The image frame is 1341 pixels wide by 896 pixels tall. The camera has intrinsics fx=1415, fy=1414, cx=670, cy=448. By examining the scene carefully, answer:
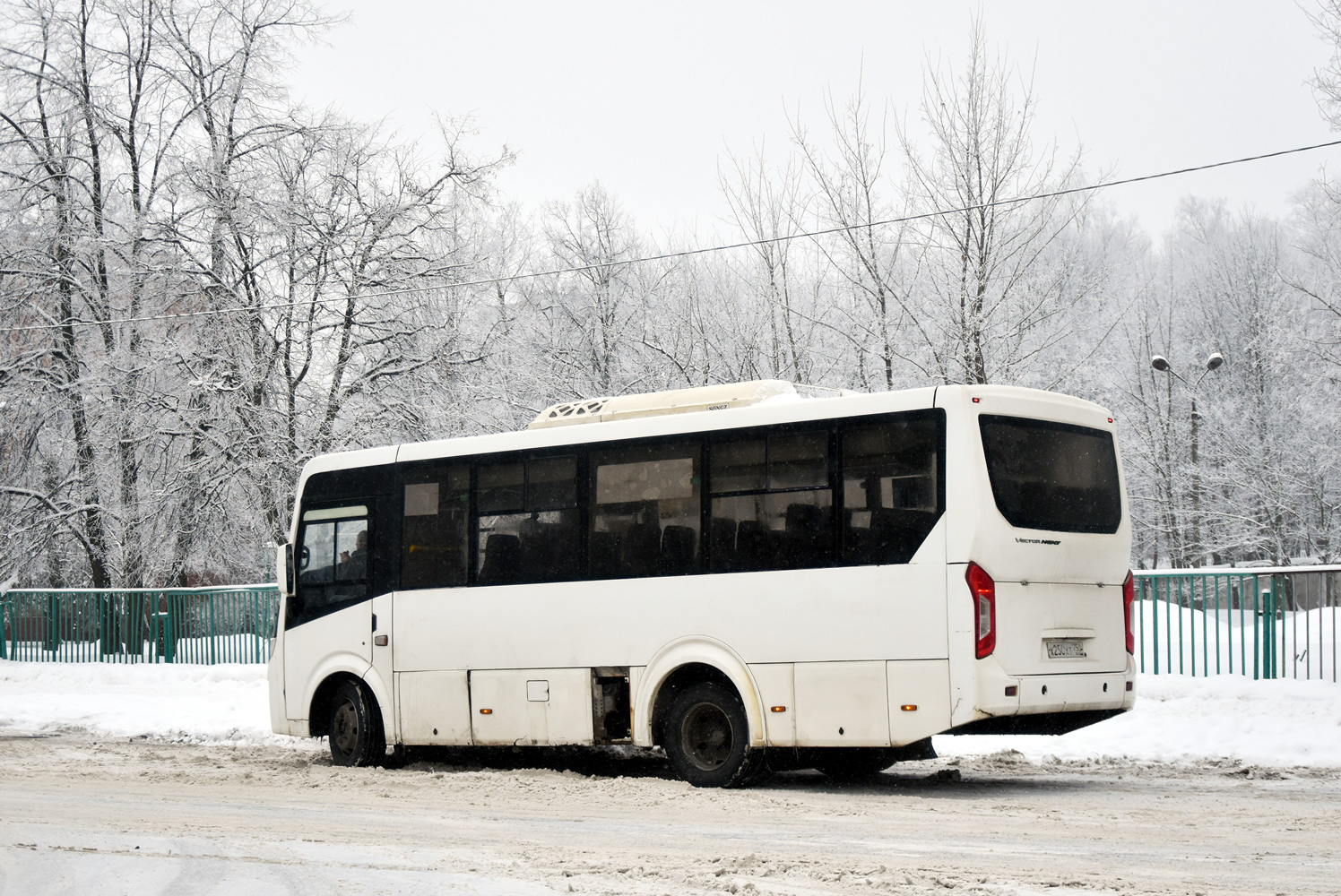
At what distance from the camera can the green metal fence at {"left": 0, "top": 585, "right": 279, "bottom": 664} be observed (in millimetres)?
23469

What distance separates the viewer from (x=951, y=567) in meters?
9.84

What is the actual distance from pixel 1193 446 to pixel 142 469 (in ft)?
106

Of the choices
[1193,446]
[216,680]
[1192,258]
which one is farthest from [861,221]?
[1192,258]

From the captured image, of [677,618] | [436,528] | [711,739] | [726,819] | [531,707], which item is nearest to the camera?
[726,819]

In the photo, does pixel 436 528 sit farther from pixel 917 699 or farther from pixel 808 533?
pixel 917 699

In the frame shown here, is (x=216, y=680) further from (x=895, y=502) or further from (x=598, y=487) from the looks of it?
(x=895, y=502)

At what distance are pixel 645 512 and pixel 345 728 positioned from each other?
424 centimetres

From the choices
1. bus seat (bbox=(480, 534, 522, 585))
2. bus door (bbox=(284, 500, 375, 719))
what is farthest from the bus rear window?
bus door (bbox=(284, 500, 375, 719))

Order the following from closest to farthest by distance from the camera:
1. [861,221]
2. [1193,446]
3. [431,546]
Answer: [431,546], [861,221], [1193,446]

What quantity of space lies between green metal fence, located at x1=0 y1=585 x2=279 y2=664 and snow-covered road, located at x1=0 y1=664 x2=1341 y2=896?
7517mm

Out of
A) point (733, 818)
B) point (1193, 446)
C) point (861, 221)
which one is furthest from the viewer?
point (1193, 446)

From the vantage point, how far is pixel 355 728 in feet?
44.7

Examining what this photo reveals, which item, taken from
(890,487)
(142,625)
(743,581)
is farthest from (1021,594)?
(142,625)

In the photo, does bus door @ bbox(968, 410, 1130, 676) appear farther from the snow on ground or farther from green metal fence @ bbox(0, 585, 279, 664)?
green metal fence @ bbox(0, 585, 279, 664)
